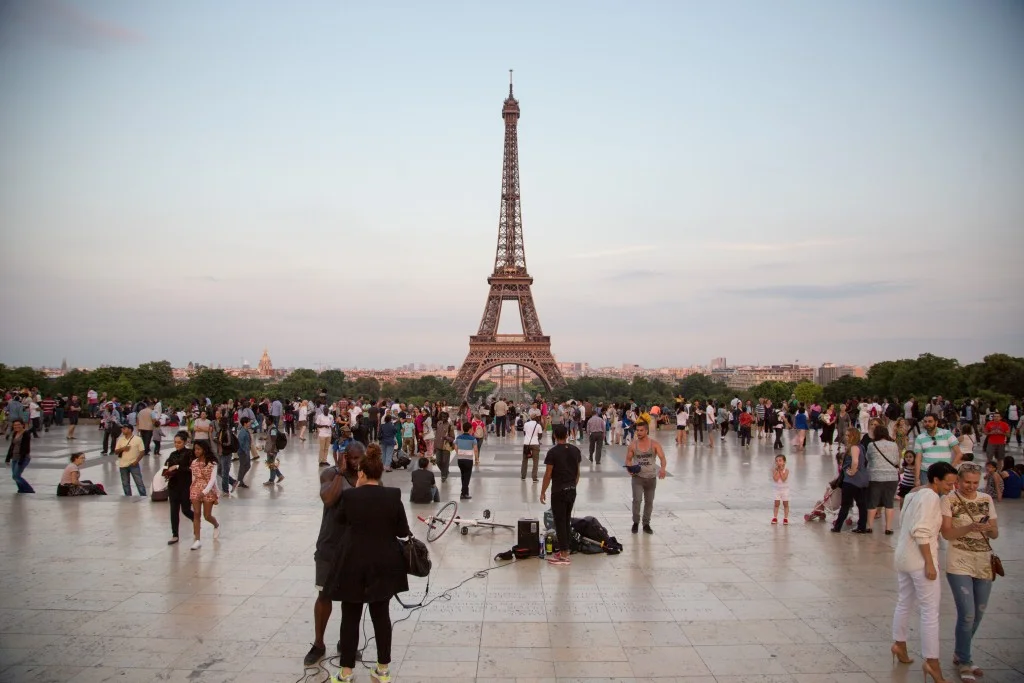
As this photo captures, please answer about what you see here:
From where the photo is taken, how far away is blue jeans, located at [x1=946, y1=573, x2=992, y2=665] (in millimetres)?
5191

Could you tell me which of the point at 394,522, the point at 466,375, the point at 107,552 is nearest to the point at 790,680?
the point at 394,522

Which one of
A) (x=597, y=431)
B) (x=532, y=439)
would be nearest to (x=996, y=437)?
(x=597, y=431)

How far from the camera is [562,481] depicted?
328 inches

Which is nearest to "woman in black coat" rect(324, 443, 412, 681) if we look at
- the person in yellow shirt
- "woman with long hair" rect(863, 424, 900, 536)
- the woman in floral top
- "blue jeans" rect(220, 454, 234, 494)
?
the woman in floral top

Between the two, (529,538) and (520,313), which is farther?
(520,313)

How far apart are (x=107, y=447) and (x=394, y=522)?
51.3 feet

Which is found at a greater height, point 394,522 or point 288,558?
point 394,522

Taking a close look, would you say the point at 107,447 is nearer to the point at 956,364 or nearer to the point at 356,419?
the point at 356,419

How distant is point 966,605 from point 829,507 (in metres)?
5.18

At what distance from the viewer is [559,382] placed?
6238cm

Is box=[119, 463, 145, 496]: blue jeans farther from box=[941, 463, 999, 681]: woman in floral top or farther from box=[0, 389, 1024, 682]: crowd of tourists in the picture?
box=[941, 463, 999, 681]: woman in floral top

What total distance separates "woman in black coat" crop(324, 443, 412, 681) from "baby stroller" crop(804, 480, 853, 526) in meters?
7.29

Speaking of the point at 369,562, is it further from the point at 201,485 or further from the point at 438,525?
the point at 438,525

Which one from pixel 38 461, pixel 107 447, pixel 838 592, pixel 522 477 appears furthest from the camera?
pixel 107 447
